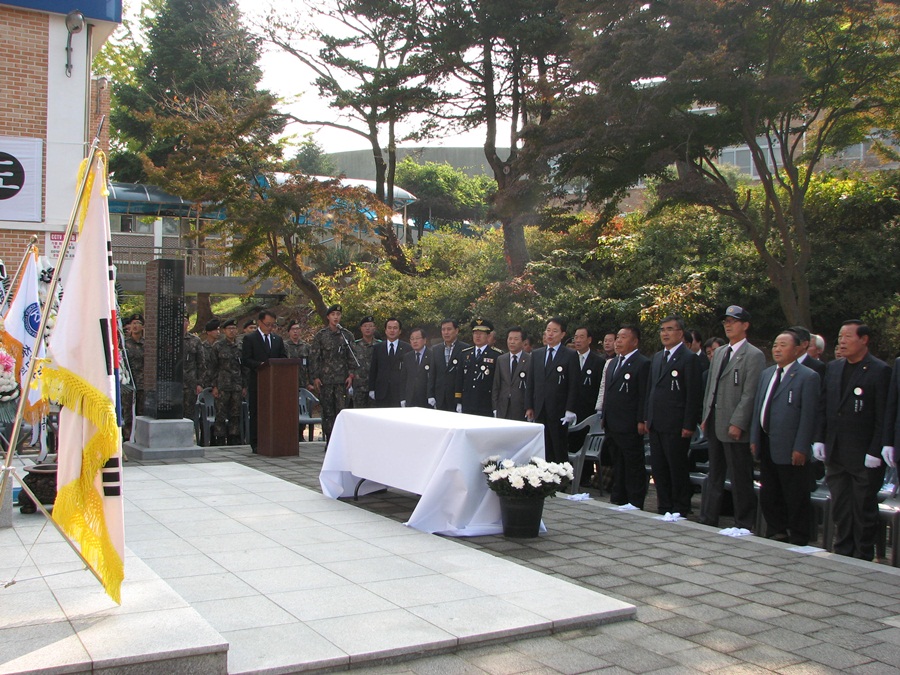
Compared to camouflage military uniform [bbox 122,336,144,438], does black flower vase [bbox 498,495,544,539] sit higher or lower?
lower

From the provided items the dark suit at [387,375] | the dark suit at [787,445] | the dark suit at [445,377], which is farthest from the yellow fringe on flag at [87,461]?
the dark suit at [387,375]

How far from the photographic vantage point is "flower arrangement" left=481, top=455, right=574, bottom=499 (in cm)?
663

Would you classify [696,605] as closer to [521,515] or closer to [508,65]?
[521,515]

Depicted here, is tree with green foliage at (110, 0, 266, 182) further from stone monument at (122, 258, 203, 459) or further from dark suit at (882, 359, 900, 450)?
dark suit at (882, 359, 900, 450)

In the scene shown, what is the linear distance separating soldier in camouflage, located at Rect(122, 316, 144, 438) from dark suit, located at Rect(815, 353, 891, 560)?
917 centimetres

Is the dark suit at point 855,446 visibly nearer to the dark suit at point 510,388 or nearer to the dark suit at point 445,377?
the dark suit at point 510,388

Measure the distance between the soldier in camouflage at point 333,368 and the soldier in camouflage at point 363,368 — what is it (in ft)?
0.50

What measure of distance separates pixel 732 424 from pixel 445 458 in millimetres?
2534

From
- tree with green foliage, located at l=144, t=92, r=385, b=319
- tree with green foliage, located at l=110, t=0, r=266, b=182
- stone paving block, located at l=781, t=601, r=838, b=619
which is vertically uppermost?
tree with green foliage, located at l=110, t=0, r=266, b=182

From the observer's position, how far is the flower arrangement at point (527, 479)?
6629 mm

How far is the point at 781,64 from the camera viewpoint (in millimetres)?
14398

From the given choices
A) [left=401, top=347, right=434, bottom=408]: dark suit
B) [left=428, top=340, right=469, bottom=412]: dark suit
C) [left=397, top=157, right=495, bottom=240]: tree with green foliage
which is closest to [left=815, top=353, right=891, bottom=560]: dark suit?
[left=428, top=340, right=469, bottom=412]: dark suit

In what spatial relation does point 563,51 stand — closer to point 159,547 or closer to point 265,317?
point 265,317

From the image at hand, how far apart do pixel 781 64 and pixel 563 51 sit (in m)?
Result: 5.79
